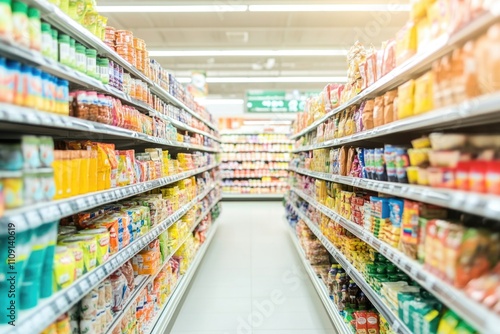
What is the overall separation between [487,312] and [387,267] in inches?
52.9

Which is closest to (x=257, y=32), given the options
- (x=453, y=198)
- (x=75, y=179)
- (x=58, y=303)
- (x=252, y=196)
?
(x=252, y=196)

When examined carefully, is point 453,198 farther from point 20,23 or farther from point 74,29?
point 74,29

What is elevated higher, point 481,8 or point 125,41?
point 125,41

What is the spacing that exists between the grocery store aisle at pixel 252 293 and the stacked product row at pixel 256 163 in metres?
5.23

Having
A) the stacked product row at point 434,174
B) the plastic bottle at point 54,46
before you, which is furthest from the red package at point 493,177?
the plastic bottle at point 54,46

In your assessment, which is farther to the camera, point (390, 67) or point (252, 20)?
point (252, 20)

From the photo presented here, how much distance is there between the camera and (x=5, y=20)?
1.17 meters

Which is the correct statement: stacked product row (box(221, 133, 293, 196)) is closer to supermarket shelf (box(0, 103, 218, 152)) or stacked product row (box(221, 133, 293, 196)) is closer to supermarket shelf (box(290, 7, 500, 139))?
supermarket shelf (box(0, 103, 218, 152))

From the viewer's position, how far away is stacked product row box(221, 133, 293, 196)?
39.0ft

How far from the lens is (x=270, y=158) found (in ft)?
39.2

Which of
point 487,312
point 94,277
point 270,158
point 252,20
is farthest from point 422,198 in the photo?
point 270,158

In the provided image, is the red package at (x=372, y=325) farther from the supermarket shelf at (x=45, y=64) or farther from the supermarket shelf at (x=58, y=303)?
the supermarket shelf at (x=45, y=64)

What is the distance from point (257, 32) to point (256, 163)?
436cm

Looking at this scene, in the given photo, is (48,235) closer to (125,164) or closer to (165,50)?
(125,164)
